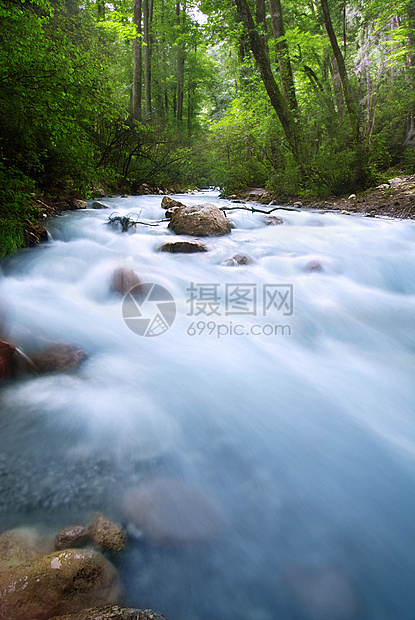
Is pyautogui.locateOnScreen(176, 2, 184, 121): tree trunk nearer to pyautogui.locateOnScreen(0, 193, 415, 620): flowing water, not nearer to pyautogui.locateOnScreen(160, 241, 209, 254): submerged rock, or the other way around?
pyautogui.locateOnScreen(160, 241, 209, 254): submerged rock

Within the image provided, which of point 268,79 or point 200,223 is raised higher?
point 268,79

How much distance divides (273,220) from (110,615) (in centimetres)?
734

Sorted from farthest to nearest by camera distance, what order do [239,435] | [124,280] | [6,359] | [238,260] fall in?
1. [238,260]
2. [124,280]
3. [6,359]
4. [239,435]

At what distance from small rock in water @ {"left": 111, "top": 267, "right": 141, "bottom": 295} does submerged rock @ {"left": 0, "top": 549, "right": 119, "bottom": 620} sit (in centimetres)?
308

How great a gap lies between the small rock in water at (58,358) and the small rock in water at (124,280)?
1.43m

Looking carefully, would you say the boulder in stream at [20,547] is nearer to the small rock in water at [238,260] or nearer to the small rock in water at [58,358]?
the small rock in water at [58,358]

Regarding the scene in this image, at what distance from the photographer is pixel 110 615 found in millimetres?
1076

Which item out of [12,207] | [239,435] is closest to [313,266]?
[239,435]

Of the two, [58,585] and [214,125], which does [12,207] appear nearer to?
[58,585]

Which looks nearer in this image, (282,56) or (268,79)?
(268,79)

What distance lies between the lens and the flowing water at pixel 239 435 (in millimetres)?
1382

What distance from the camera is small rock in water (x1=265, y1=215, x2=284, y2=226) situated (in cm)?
741

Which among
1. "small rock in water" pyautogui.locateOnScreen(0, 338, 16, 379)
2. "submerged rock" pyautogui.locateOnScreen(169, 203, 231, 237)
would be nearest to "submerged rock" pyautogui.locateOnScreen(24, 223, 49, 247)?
"submerged rock" pyautogui.locateOnScreen(169, 203, 231, 237)

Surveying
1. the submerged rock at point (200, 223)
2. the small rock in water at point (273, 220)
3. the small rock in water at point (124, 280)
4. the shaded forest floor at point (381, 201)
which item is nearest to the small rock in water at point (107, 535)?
the small rock in water at point (124, 280)
